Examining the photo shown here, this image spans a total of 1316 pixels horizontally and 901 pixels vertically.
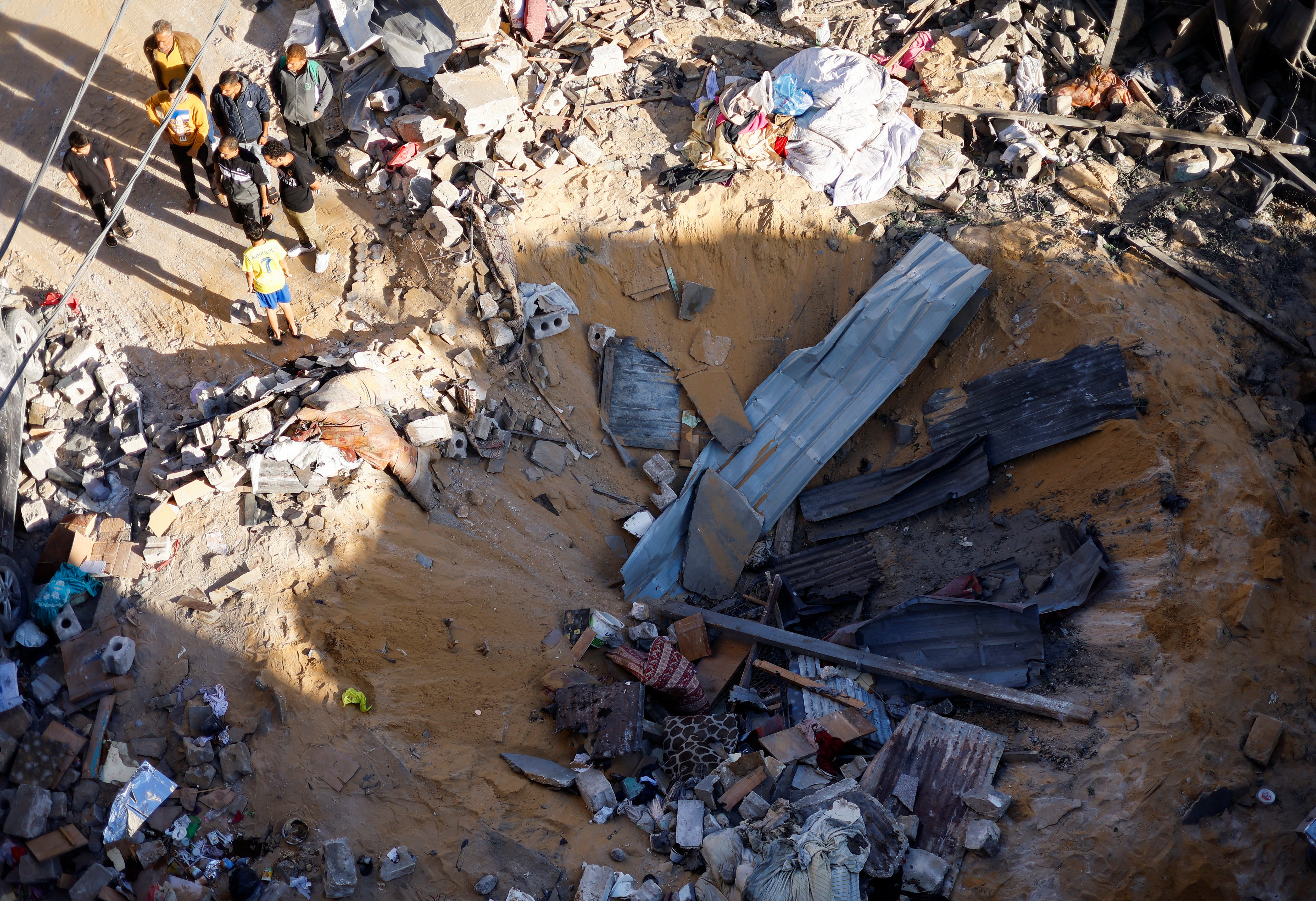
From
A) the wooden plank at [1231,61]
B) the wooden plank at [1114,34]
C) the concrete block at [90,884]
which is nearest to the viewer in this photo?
the concrete block at [90,884]

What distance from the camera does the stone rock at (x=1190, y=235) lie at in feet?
28.6

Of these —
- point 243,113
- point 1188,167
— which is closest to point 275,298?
point 243,113

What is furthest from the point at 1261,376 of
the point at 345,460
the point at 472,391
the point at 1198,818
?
the point at 345,460

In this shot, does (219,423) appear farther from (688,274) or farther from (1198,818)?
(1198,818)

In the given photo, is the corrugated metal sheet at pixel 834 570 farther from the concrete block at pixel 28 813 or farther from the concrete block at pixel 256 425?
the concrete block at pixel 28 813

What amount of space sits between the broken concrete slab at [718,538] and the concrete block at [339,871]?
389cm

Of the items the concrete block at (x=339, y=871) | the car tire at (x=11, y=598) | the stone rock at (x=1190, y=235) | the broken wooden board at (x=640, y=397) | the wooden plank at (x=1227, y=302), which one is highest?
the stone rock at (x=1190, y=235)

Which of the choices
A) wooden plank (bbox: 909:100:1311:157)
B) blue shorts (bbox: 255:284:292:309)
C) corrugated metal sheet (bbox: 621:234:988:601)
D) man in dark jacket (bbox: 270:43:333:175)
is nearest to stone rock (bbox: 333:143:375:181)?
man in dark jacket (bbox: 270:43:333:175)

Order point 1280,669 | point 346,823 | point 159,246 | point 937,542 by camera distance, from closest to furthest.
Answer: point 346,823, point 1280,669, point 937,542, point 159,246

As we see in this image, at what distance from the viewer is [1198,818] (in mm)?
5363

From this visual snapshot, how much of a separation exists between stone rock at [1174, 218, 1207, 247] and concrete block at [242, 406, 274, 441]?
372 inches

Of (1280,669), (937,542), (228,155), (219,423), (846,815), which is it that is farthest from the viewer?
→ (937,542)

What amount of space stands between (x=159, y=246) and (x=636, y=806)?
7.60 metres

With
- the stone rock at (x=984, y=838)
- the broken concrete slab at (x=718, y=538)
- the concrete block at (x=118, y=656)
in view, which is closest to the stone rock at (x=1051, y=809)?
the stone rock at (x=984, y=838)
